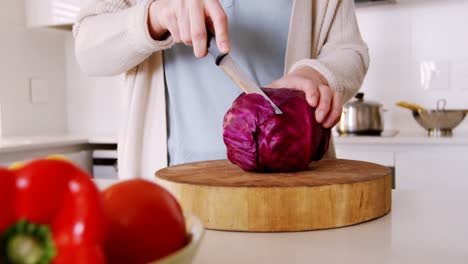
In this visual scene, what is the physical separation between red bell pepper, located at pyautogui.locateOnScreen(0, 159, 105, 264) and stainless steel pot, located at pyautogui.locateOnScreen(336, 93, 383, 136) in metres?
2.09

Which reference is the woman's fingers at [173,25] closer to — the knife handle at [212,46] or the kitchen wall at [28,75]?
the knife handle at [212,46]

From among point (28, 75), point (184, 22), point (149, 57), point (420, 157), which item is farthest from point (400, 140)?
point (28, 75)

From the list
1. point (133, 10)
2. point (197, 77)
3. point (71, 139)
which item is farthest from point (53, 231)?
point (71, 139)

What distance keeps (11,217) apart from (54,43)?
3.06 metres

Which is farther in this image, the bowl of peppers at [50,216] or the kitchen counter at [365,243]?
the kitchen counter at [365,243]

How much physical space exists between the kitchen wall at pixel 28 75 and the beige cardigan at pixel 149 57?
1.77 meters

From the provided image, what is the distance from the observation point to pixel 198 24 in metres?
0.80

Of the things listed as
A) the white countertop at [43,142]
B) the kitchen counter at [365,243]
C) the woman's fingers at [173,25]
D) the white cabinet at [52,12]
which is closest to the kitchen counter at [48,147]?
the white countertop at [43,142]

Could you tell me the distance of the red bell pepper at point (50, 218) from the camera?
29cm

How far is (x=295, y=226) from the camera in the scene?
68 centimetres

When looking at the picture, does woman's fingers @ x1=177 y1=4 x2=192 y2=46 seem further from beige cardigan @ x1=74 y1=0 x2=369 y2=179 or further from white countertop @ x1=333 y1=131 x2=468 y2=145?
white countertop @ x1=333 y1=131 x2=468 y2=145

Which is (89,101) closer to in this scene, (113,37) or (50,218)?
(113,37)

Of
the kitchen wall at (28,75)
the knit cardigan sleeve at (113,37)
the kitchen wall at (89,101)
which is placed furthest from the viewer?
the kitchen wall at (89,101)

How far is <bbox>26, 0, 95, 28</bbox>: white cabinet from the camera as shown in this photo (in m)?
2.80
